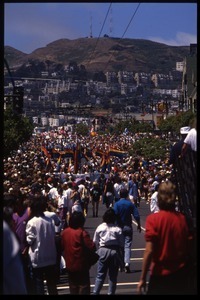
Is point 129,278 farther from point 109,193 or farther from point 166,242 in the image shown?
point 109,193

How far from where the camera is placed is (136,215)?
17172mm

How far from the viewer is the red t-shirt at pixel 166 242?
8.04 meters

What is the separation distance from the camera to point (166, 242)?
803 cm

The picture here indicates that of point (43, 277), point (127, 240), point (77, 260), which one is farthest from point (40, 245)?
point (127, 240)

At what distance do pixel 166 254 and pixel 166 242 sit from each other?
109 mm

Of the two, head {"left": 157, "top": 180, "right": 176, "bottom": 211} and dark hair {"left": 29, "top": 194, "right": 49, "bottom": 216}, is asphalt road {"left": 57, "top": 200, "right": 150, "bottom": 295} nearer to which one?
dark hair {"left": 29, "top": 194, "right": 49, "bottom": 216}

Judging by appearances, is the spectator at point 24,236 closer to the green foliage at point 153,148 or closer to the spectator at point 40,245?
the spectator at point 40,245

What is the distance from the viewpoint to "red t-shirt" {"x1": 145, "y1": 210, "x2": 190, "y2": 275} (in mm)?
8039

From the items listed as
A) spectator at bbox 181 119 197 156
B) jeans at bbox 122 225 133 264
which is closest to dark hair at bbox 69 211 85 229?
spectator at bbox 181 119 197 156

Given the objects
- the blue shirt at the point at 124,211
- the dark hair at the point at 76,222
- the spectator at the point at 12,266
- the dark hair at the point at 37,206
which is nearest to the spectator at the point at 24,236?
the dark hair at the point at 37,206

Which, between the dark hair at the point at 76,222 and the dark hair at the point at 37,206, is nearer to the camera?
the dark hair at the point at 76,222

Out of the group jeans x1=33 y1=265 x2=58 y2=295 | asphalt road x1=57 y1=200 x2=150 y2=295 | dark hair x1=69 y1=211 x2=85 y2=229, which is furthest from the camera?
asphalt road x1=57 y1=200 x2=150 y2=295

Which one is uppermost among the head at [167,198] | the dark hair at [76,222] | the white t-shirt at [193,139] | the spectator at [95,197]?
the white t-shirt at [193,139]

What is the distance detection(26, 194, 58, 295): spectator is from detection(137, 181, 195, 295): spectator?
303 centimetres
